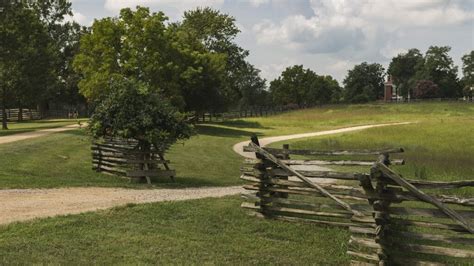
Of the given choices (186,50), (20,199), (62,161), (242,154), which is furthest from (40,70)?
(20,199)

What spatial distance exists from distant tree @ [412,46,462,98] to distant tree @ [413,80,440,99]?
5.05 meters

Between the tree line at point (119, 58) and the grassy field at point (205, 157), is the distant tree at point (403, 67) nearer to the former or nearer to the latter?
the tree line at point (119, 58)

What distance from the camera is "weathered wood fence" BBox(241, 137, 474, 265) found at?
8.43m

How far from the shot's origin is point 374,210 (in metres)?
9.04

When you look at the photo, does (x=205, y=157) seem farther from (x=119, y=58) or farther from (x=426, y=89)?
(x=426, y=89)

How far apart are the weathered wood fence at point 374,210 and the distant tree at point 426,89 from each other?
128869mm

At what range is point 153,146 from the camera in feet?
63.7

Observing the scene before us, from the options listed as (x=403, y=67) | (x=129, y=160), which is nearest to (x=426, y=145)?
(x=129, y=160)

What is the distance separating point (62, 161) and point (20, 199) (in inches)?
385

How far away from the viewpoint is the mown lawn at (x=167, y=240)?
29.7 ft

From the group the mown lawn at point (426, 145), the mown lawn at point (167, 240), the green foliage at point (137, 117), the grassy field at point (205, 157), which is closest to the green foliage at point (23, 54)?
the grassy field at point (205, 157)

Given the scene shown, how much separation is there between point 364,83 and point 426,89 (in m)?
27.1

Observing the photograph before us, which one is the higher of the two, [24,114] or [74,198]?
[24,114]

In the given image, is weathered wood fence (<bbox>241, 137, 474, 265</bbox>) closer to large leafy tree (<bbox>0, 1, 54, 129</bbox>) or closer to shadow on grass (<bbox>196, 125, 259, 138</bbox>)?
large leafy tree (<bbox>0, 1, 54, 129</bbox>)
